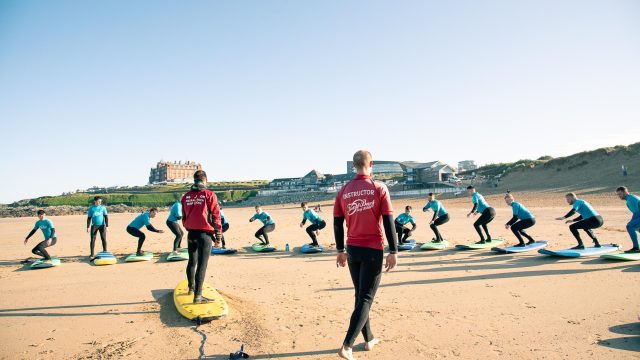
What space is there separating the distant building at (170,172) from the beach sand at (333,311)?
131736mm

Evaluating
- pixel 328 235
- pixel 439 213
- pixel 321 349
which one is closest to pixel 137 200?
pixel 328 235

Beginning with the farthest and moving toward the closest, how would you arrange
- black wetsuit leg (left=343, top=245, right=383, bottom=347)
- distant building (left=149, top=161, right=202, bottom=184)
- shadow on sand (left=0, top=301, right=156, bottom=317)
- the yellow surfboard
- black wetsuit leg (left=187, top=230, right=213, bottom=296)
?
distant building (left=149, top=161, right=202, bottom=184)
shadow on sand (left=0, top=301, right=156, bottom=317)
black wetsuit leg (left=187, top=230, right=213, bottom=296)
the yellow surfboard
black wetsuit leg (left=343, top=245, right=383, bottom=347)

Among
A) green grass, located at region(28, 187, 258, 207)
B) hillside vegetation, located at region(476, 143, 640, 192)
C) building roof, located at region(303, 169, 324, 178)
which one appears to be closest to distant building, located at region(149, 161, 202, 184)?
green grass, located at region(28, 187, 258, 207)

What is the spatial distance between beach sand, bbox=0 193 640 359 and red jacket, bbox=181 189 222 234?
1.44 metres

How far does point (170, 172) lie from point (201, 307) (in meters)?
141

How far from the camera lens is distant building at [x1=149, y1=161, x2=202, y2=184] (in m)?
134

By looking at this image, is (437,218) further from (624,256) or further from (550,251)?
(624,256)

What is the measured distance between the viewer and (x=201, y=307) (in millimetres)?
5387

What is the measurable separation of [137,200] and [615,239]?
278 ft

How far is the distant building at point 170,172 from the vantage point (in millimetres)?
134125

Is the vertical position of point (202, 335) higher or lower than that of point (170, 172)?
lower

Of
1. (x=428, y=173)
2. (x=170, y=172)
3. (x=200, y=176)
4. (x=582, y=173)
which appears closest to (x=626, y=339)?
(x=200, y=176)

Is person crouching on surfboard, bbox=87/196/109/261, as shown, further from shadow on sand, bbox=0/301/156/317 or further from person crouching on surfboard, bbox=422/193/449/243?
person crouching on surfboard, bbox=422/193/449/243

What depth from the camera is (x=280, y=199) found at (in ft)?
246
